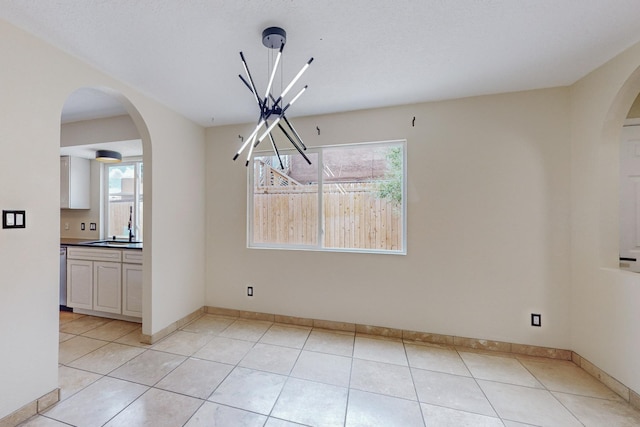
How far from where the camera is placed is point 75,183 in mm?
3791

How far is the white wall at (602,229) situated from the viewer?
179cm

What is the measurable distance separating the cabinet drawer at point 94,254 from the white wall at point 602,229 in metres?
4.68

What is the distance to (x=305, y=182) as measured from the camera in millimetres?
3039

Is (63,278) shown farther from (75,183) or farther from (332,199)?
(332,199)

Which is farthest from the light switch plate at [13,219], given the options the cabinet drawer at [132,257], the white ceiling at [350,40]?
the cabinet drawer at [132,257]

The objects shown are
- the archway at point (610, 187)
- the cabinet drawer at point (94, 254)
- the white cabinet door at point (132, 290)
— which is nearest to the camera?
the archway at point (610, 187)

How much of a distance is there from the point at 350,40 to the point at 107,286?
3696 millimetres

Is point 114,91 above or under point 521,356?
above

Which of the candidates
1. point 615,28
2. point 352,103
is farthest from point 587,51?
point 352,103

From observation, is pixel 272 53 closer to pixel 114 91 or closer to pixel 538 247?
pixel 114 91

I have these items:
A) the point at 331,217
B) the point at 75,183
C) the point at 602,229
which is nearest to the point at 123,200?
the point at 75,183

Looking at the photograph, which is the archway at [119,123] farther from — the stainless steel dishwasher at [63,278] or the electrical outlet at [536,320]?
the electrical outlet at [536,320]

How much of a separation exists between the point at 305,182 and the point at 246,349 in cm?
186

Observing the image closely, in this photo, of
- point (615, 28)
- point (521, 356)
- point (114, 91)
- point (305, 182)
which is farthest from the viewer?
point (305, 182)
